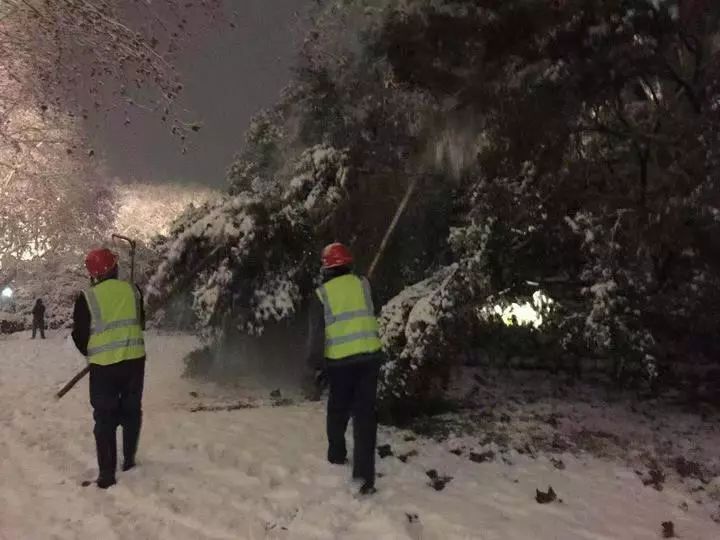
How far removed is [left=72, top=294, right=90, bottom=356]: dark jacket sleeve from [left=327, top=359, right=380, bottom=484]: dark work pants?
6.00 feet

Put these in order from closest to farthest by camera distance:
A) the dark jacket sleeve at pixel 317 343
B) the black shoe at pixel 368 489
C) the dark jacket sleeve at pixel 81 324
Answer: the black shoe at pixel 368 489 → the dark jacket sleeve at pixel 81 324 → the dark jacket sleeve at pixel 317 343

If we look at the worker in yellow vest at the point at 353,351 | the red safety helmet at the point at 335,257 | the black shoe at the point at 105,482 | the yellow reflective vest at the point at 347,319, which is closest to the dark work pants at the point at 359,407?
the worker in yellow vest at the point at 353,351

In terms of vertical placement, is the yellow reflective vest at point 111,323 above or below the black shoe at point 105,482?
above

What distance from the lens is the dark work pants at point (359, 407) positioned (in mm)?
4773

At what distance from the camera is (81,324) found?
188 inches

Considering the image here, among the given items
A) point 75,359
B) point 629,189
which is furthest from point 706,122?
point 75,359

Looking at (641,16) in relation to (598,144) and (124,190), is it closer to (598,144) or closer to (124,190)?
(598,144)

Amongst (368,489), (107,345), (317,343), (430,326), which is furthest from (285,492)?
(430,326)

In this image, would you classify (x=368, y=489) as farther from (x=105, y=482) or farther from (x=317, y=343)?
(x=105, y=482)

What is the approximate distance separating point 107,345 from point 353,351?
5.99 feet

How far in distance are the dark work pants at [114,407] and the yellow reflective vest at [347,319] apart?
1518 mm

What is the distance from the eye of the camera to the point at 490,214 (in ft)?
26.3

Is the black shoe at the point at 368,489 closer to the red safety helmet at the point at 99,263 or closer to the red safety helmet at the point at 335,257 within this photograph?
the red safety helmet at the point at 335,257

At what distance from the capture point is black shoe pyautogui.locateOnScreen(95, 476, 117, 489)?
4.68m
